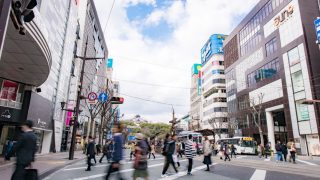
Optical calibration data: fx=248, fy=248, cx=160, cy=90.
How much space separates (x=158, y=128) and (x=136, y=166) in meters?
89.1

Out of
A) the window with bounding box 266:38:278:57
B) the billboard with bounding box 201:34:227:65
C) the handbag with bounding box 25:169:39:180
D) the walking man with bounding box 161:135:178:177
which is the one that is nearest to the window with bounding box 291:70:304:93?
the window with bounding box 266:38:278:57

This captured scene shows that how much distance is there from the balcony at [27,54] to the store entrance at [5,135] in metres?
4.33

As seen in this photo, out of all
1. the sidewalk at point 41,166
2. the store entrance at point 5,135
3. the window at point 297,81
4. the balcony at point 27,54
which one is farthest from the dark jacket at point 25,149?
the window at point 297,81

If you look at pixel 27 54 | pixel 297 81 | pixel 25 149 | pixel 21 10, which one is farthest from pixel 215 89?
pixel 25 149

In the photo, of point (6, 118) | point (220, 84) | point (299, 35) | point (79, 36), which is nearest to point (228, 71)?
point (220, 84)

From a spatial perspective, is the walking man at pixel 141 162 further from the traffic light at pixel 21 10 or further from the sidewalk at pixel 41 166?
the sidewalk at pixel 41 166

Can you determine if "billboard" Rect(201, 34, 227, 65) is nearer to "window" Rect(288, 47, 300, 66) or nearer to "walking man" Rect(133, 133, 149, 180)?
"window" Rect(288, 47, 300, 66)

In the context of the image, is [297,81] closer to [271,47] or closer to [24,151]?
[271,47]

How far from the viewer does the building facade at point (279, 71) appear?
1238 inches

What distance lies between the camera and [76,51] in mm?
36500

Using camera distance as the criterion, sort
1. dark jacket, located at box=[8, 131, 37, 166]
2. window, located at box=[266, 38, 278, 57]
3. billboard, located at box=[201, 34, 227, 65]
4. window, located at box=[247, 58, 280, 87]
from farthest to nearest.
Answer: billboard, located at box=[201, 34, 227, 65], window, located at box=[266, 38, 278, 57], window, located at box=[247, 58, 280, 87], dark jacket, located at box=[8, 131, 37, 166]

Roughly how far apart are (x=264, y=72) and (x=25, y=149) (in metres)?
42.2

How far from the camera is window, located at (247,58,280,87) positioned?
3834 centimetres

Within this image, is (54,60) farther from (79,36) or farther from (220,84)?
(220,84)
